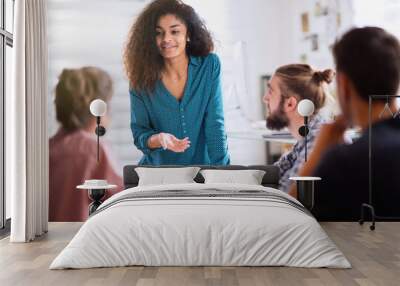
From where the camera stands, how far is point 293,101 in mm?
7141

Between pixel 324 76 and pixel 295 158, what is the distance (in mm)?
1022

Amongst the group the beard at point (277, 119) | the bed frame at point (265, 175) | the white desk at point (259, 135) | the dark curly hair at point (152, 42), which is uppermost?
the dark curly hair at point (152, 42)

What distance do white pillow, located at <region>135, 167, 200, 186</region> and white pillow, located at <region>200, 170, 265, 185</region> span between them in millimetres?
201

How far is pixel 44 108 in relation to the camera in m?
6.45

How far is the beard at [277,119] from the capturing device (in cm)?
714

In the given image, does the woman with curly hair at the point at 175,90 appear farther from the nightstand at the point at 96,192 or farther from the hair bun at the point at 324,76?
the hair bun at the point at 324,76

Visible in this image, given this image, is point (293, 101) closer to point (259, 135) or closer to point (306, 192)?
point (259, 135)

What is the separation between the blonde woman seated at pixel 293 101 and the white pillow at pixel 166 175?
3.74ft

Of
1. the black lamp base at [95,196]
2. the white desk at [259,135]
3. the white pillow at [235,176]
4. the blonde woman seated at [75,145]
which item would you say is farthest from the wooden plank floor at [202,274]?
the white desk at [259,135]

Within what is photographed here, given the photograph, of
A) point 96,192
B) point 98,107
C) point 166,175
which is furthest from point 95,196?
point 98,107

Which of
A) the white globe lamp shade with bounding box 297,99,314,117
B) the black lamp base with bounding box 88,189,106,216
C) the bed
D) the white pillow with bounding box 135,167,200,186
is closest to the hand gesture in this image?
the white pillow with bounding box 135,167,200,186

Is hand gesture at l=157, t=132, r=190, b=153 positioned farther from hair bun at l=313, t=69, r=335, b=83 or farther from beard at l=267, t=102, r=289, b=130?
hair bun at l=313, t=69, r=335, b=83

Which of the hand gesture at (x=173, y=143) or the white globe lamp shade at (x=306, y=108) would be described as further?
the hand gesture at (x=173, y=143)

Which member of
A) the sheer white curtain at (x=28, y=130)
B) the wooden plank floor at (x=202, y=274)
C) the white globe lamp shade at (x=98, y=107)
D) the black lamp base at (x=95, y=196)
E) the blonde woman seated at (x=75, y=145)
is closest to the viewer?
the wooden plank floor at (x=202, y=274)
